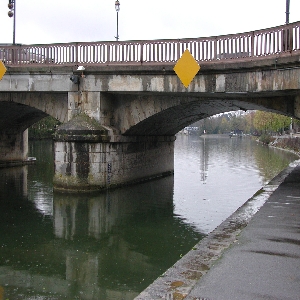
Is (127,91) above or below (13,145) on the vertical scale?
above

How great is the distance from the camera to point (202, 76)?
14.9 metres

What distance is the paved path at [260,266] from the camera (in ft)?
16.3

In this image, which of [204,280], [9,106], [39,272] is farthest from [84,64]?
[204,280]

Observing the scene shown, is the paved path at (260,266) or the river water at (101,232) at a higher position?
the paved path at (260,266)

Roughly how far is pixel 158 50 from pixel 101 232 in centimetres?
721

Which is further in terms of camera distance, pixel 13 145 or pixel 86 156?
pixel 13 145

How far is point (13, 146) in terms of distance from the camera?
26781 millimetres

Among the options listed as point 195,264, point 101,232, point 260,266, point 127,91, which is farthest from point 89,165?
point 260,266

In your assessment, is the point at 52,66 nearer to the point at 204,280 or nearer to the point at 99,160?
the point at 99,160

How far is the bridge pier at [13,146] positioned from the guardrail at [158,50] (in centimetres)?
883

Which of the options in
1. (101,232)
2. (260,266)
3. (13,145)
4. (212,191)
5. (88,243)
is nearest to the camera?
(260,266)

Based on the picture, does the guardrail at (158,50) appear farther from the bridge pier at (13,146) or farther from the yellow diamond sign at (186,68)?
the bridge pier at (13,146)

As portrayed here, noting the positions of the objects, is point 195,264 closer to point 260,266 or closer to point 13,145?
point 260,266

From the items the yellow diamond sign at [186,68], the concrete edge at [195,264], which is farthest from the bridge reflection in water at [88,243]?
the yellow diamond sign at [186,68]
